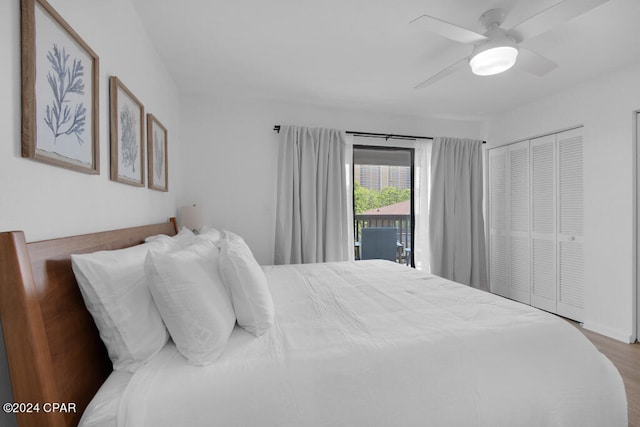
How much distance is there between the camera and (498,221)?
13.6 feet

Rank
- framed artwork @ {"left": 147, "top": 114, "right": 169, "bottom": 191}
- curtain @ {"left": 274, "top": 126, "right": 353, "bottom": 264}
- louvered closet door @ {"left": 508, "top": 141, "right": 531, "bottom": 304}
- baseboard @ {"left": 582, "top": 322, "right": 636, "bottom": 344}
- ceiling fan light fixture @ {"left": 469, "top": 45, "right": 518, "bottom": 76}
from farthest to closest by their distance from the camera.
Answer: louvered closet door @ {"left": 508, "top": 141, "right": 531, "bottom": 304} → curtain @ {"left": 274, "top": 126, "right": 353, "bottom": 264} → baseboard @ {"left": 582, "top": 322, "right": 636, "bottom": 344} → framed artwork @ {"left": 147, "top": 114, "right": 169, "bottom": 191} → ceiling fan light fixture @ {"left": 469, "top": 45, "right": 518, "bottom": 76}

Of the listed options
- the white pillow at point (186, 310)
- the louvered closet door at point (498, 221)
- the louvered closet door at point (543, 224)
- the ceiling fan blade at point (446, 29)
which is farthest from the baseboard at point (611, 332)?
the white pillow at point (186, 310)

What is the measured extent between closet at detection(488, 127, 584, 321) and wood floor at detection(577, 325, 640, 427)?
47 centimetres

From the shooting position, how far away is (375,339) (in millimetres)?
1188

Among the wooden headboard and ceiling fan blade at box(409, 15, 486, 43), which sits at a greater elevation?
ceiling fan blade at box(409, 15, 486, 43)

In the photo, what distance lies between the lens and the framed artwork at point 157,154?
2.11 m

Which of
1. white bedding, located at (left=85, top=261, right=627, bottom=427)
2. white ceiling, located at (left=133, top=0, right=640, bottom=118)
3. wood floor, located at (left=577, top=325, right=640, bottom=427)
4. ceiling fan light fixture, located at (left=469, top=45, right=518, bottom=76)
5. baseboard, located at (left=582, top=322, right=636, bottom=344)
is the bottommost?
wood floor, located at (left=577, top=325, right=640, bottom=427)

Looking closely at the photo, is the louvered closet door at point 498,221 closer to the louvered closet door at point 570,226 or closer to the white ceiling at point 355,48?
the louvered closet door at point 570,226

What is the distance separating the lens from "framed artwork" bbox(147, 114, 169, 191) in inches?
83.1

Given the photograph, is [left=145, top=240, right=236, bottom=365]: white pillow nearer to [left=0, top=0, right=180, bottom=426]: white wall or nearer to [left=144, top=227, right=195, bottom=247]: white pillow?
[left=0, top=0, right=180, bottom=426]: white wall

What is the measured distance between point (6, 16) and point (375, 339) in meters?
1.63

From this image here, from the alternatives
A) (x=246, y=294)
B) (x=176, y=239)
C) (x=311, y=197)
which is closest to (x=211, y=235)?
(x=176, y=239)

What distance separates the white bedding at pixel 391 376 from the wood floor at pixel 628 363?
2.81ft

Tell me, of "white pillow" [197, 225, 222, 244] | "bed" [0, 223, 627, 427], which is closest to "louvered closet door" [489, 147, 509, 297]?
"bed" [0, 223, 627, 427]
